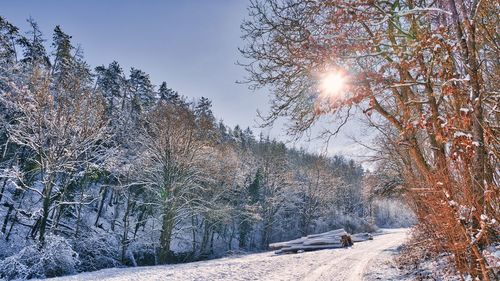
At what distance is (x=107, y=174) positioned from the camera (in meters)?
26.2

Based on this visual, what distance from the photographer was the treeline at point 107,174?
46.6ft

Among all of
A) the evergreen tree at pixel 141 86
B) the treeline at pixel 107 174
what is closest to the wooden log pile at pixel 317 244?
the treeline at pixel 107 174

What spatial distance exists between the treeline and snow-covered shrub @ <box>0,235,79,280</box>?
47mm

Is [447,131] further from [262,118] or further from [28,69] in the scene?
[28,69]

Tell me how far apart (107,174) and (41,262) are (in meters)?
14.4

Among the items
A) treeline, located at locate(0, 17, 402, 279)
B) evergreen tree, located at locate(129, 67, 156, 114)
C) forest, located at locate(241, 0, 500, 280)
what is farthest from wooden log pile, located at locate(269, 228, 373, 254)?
evergreen tree, located at locate(129, 67, 156, 114)

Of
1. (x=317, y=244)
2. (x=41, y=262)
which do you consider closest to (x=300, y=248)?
(x=317, y=244)

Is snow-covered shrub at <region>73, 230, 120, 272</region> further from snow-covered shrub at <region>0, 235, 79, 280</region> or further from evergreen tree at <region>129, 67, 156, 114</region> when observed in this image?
evergreen tree at <region>129, 67, 156, 114</region>

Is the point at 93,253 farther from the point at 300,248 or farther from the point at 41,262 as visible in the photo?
the point at 300,248

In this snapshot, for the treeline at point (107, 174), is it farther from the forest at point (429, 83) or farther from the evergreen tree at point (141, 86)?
the forest at point (429, 83)

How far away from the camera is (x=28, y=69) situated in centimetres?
2338

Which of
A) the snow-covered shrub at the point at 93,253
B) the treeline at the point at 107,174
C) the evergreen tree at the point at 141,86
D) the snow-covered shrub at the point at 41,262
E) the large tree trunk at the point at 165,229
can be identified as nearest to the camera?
the snow-covered shrub at the point at 41,262

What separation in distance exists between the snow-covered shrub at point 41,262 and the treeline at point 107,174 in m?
0.05

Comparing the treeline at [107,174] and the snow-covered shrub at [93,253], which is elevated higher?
the treeline at [107,174]
